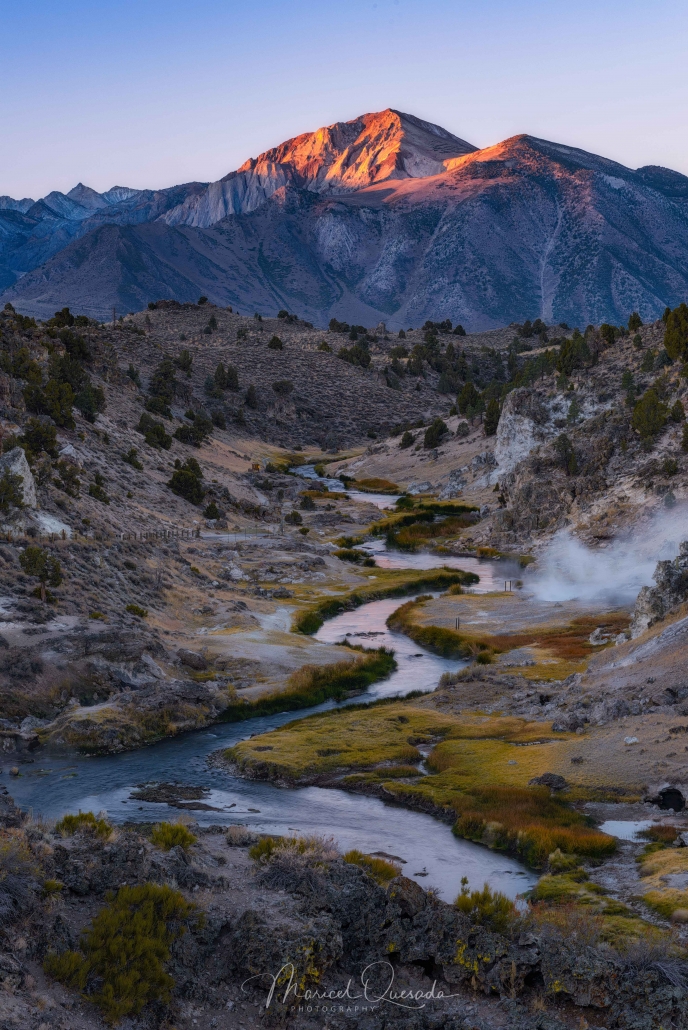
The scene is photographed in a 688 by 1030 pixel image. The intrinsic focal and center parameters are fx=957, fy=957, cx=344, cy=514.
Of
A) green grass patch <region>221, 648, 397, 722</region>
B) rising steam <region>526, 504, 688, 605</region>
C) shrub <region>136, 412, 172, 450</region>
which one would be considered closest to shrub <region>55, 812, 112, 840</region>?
green grass patch <region>221, 648, 397, 722</region>

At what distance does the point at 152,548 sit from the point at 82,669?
1977cm

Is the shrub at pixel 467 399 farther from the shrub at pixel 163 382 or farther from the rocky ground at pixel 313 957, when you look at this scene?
the rocky ground at pixel 313 957

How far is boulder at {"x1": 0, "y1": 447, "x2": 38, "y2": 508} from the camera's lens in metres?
51.9

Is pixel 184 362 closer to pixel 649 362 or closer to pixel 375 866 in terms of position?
pixel 649 362

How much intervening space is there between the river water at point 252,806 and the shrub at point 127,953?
24.9 ft

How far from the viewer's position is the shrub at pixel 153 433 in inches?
3585

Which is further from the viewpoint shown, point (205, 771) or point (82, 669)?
point (82, 669)

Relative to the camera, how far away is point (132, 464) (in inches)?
3172

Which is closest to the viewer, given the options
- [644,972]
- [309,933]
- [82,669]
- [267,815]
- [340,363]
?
[644,972]

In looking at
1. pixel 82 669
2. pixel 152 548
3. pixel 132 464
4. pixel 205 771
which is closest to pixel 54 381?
pixel 132 464

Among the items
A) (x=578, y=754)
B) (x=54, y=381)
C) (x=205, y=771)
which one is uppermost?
(x=54, y=381)

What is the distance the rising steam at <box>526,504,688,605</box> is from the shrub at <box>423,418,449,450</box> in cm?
5297

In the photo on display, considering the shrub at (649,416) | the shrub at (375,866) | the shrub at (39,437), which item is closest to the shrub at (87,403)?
the shrub at (39,437)

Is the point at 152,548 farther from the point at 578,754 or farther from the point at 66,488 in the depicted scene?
the point at 578,754
